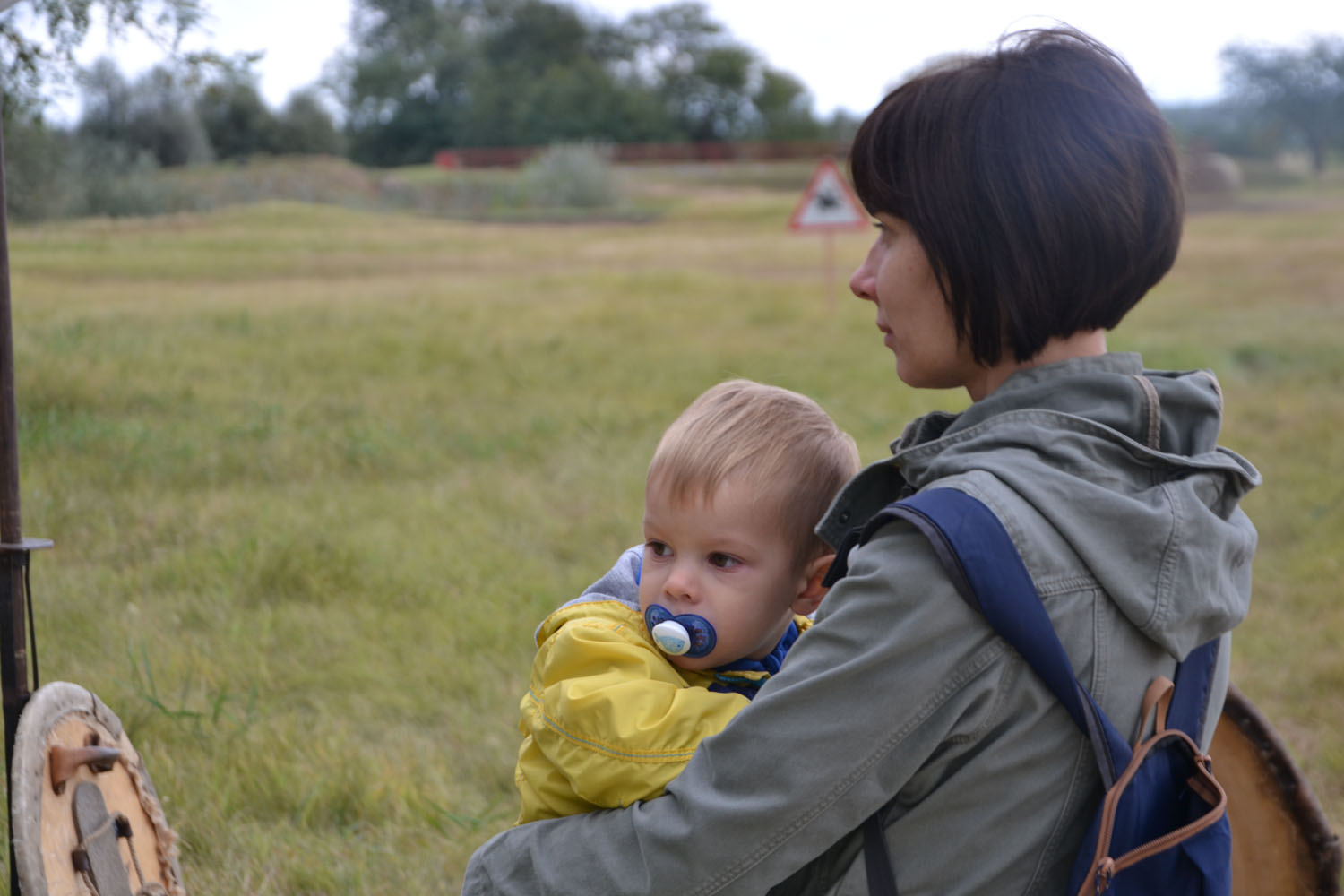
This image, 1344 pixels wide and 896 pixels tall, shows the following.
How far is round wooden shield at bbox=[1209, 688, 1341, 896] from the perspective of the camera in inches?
63.0

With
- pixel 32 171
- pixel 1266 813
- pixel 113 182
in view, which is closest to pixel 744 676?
pixel 1266 813

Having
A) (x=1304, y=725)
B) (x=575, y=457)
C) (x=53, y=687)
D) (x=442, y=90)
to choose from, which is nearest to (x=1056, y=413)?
(x=53, y=687)

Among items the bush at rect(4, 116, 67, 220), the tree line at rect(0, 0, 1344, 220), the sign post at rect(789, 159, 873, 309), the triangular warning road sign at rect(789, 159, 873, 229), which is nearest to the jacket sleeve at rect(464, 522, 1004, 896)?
the bush at rect(4, 116, 67, 220)

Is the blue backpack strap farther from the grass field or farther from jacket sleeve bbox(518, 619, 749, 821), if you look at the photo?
the grass field

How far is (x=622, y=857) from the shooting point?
1.33 metres

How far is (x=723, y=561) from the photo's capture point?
1.65m

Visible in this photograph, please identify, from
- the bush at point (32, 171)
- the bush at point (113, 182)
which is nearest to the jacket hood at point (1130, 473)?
the bush at point (32, 171)

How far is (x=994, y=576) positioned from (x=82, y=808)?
4.30ft

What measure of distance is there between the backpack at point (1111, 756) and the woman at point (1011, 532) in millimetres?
22

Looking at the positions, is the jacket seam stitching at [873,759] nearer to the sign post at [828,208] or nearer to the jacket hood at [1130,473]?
the jacket hood at [1130,473]

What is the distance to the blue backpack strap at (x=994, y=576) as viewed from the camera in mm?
1155

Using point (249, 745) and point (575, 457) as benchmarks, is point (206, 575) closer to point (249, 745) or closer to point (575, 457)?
point (249, 745)

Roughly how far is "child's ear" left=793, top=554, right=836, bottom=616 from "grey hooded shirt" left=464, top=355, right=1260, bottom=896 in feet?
1.23

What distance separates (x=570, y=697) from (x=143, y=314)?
252 inches
